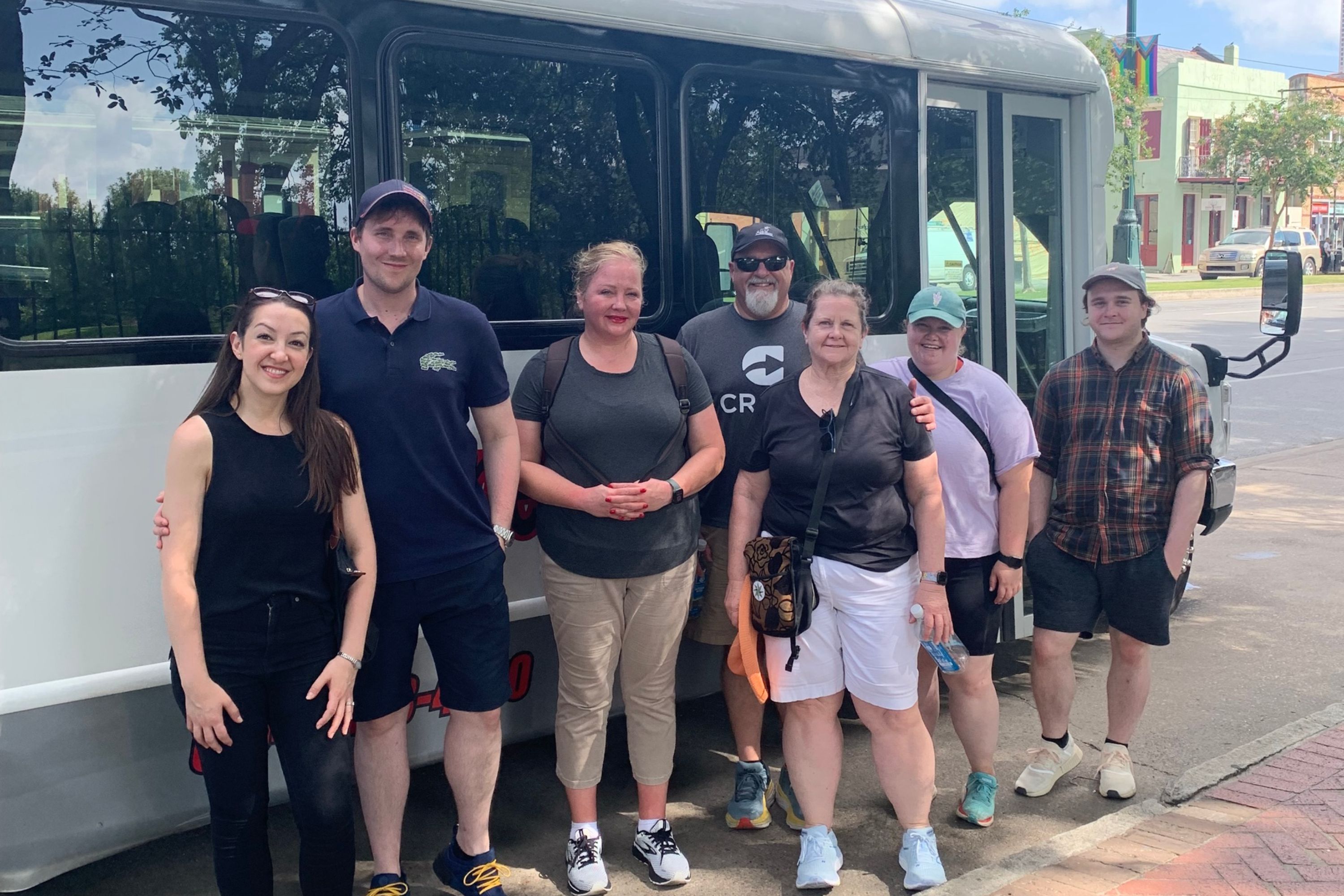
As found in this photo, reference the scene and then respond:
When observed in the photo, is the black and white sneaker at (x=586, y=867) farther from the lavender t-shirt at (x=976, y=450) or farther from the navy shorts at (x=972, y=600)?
the lavender t-shirt at (x=976, y=450)

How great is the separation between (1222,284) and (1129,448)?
37.0 meters

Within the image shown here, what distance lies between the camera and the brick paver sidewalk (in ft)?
12.0

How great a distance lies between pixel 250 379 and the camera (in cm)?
304

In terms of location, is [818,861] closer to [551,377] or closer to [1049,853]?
[1049,853]

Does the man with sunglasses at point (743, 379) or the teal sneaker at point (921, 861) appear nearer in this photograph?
the teal sneaker at point (921, 861)

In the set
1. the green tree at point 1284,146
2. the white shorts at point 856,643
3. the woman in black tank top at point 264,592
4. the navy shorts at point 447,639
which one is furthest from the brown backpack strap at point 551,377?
the green tree at point 1284,146

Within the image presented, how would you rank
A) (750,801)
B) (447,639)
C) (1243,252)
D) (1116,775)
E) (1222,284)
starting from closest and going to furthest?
(447,639)
(750,801)
(1116,775)
(1222,284)
(1243,252)

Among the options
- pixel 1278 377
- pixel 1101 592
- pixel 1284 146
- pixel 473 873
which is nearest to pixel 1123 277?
pixel 1101 592

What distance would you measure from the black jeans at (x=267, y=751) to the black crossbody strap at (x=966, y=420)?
79.9 inches

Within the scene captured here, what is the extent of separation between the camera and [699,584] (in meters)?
4.34

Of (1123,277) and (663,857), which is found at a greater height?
(1123,277)

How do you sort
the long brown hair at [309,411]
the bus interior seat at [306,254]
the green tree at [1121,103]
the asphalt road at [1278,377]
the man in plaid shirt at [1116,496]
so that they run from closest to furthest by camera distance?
the long brown hair at [309,411]
the bus interior seat at [306,254]
the man in plaid shirt at [1116,496]
the asphalt road at [1278,377]
the green tree at [1121,103]

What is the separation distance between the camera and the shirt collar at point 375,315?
3.32 meters

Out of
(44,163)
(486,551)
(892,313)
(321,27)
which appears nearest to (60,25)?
(44,163)
